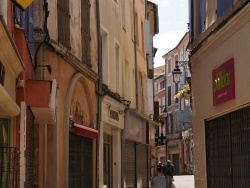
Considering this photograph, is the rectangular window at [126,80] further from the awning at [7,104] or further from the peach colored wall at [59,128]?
the awning at [7,104]

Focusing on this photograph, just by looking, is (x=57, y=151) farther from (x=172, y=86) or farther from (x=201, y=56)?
(x=172, y=86)

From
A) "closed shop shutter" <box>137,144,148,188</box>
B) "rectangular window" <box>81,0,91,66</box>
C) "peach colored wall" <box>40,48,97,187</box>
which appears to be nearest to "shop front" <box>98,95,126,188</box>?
"rectangular window" <box>81,0,91,66</box>

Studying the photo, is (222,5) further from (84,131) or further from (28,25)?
(84,131)

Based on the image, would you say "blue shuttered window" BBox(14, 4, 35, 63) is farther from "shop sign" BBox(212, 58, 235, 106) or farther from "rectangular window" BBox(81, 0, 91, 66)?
"rectangular window" BBox(81, 0, 91, 66)

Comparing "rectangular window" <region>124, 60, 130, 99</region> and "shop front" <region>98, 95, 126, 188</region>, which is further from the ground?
"rectangular window" <region>124, 60, 130, 99</region>

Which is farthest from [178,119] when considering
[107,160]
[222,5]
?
[222,5]

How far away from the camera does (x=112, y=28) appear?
20766 millimetres

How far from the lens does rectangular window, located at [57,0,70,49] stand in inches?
545

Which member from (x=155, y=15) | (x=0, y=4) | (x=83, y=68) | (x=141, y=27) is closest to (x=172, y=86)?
(x=155, y=15)

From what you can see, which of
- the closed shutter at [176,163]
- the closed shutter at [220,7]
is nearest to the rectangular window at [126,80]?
the closed shutter at [220,7]

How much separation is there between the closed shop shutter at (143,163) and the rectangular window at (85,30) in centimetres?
1054

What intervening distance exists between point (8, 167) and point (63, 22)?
682 centimetres

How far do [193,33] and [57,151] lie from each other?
14.5ft

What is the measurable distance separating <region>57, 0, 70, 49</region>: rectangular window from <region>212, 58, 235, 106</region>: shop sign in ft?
12.6
